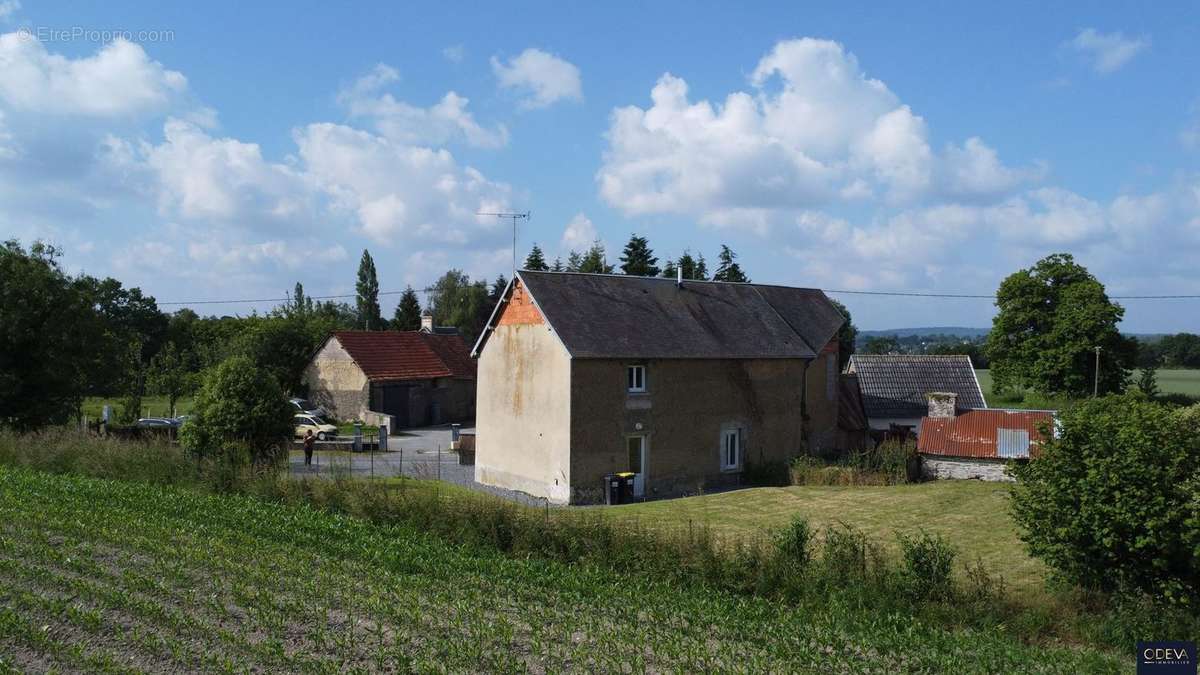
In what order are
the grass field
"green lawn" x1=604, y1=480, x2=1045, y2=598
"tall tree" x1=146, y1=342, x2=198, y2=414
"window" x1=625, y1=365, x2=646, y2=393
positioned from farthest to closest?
the grass field < "tall tree" x1=146, y1=342, x2=198, y2=414 < "window" x1=625, y1=365, x2=646, y2=393 < "green lawn" x1=604, y1=480, x2=1045, y2=598

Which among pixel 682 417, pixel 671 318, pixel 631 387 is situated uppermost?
pixel 671 318

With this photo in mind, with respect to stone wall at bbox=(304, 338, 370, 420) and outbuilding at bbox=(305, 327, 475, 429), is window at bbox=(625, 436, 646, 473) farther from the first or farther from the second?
stone wall at bbox=(304, 338, 370, 420)

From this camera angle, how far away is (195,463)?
814 inches

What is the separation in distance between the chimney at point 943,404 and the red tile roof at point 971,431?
2.23ft

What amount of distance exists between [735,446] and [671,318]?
4990 millimetres

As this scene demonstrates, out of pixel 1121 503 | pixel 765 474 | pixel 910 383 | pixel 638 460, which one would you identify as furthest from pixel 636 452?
pixel 910 383

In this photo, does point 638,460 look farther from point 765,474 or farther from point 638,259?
point 638,259

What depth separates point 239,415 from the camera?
24.1m

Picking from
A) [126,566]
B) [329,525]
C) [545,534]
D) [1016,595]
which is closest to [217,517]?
[329,525]

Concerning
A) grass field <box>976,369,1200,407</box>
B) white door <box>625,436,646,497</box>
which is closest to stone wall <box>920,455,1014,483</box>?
white door <box>625,436,646,497</box>

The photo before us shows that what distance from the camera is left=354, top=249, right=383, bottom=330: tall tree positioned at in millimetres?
87688

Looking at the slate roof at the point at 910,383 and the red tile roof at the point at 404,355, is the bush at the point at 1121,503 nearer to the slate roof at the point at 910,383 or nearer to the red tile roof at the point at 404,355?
the slate roof at the point at 910,383

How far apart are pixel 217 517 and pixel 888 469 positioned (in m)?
21.5

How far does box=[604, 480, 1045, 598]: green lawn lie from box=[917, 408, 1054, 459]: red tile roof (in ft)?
3.85
